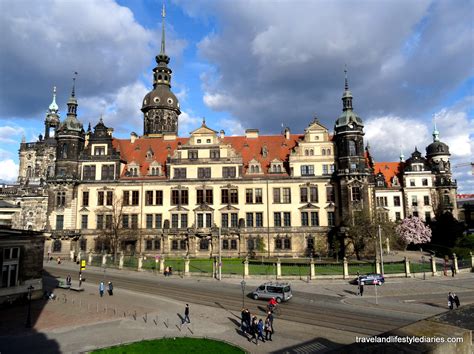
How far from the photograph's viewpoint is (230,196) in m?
58.0

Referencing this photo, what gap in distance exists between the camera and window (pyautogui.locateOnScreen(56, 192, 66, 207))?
195 feet

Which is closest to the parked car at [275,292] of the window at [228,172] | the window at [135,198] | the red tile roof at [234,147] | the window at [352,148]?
the window at [228,172]

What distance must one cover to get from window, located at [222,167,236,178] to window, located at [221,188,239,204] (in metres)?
2.30

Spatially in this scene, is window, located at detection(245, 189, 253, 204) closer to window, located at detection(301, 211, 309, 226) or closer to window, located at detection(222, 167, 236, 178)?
window, located at detection(222, 167, 236, 178)

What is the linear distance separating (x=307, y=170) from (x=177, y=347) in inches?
1716

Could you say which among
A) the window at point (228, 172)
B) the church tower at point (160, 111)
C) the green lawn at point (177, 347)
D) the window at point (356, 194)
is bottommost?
the green lawn at point (177, 347)

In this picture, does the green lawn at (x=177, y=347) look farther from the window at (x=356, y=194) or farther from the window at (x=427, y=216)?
the window at (x=427, y=216)

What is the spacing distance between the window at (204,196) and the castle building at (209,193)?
6.4 inches

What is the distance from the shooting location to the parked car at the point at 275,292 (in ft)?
97.7

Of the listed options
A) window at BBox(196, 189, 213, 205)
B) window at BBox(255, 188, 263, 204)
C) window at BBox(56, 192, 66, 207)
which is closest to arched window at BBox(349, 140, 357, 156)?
window at BBox(255, 188, 263, 204)

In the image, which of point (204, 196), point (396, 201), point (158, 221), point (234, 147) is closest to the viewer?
point (204, 196)

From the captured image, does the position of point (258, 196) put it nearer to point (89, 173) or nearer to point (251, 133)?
point (251, 133)

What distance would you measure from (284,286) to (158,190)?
3451 centimetres

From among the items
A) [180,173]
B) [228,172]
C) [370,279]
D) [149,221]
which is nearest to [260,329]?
[370,279]
